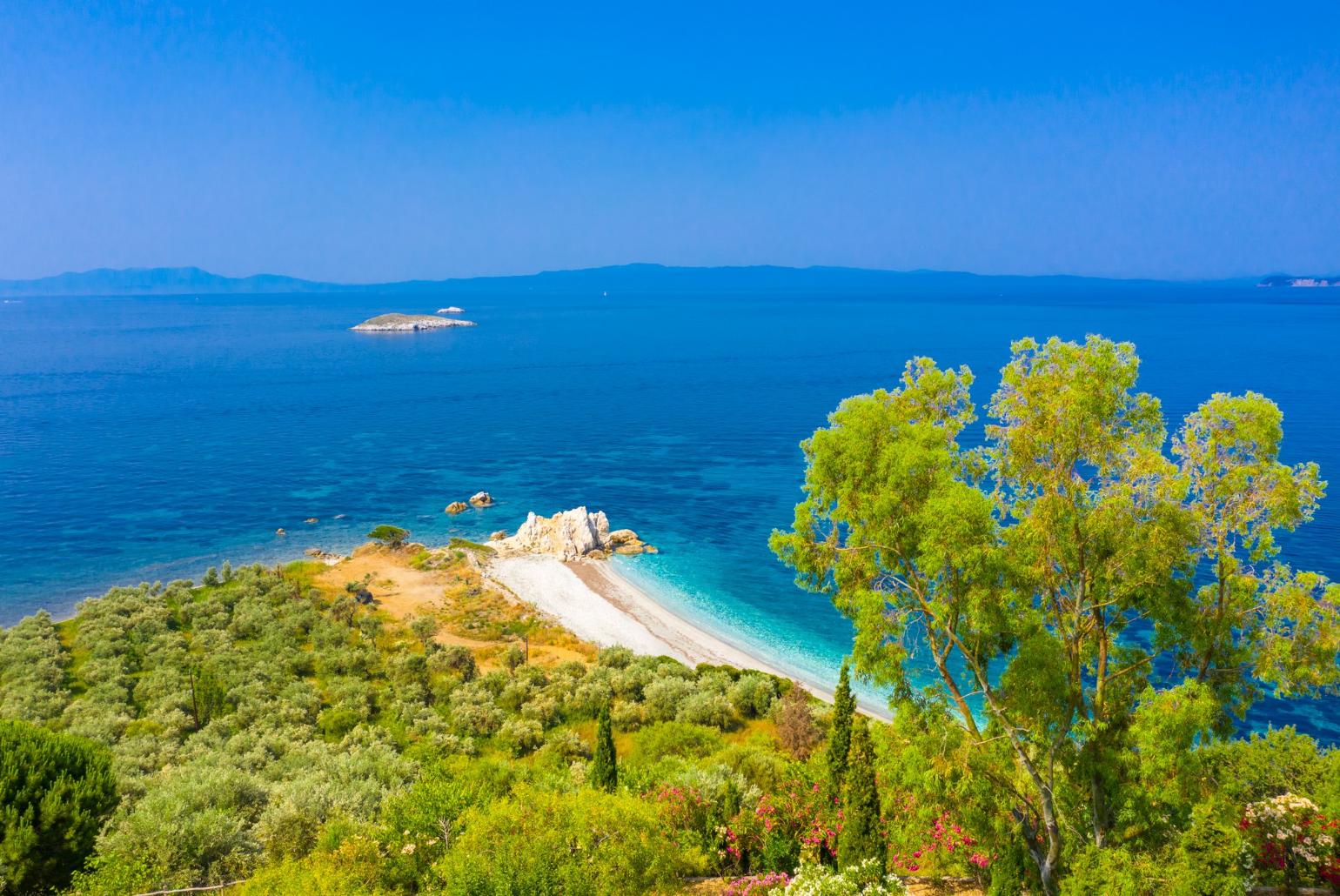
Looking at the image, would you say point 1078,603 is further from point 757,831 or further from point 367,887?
point 367,887

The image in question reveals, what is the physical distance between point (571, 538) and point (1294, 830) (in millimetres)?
46217

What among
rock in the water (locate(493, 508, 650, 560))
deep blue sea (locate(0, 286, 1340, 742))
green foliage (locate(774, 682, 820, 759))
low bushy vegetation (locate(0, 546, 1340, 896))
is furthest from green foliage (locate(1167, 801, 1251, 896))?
rock in the water (locate(493, 508, 650, 560))

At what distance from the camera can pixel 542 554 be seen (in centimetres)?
5800

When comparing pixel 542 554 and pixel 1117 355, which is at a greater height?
pixel 1117 355

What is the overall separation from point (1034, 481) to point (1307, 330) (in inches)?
9286

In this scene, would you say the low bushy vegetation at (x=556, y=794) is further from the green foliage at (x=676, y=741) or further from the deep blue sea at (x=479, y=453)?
the deep blue sea at (x=479, y=453)

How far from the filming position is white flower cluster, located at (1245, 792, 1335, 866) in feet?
53.8

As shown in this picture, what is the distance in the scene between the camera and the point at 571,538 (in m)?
57.8

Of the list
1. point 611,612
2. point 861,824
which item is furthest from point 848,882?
point 611,612

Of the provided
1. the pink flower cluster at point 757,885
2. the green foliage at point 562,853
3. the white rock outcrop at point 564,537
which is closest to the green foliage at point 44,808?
the green foliage at point 562,853

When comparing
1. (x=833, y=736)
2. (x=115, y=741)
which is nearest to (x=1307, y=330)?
(x=833, y=736)

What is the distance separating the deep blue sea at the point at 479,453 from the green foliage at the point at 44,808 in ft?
101

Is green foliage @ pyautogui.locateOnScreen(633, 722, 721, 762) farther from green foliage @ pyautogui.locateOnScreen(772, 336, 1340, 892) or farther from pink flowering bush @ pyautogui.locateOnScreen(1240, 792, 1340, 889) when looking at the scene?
pink flowering bush @ pyautogui.locateOnScreen(1240, 792, 1340, 889)

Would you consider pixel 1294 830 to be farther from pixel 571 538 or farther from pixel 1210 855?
pixel 571 538
